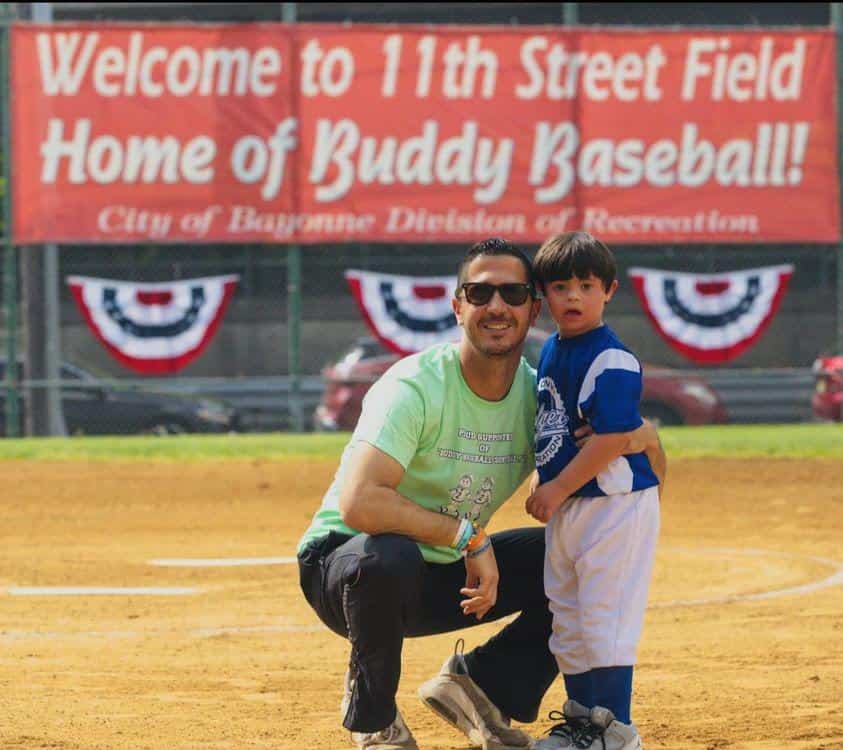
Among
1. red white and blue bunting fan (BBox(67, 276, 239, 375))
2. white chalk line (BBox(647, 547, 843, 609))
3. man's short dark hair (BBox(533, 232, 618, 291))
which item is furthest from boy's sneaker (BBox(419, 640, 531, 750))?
red white and blue bunting fan (BBox(67, 276, 239, 375))

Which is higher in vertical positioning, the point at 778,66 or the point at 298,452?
the point at 778,66

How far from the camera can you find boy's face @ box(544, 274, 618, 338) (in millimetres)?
5121

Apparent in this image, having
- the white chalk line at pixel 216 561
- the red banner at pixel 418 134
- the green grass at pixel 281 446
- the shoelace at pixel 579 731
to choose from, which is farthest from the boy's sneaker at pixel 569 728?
the red banner at pixel 418 134

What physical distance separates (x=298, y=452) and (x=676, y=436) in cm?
337

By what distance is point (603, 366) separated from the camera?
505cm

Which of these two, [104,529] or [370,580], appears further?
[104,529]

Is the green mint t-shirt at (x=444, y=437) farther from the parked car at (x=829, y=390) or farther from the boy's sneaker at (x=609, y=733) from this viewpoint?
the parked car at (x=829, y=390)

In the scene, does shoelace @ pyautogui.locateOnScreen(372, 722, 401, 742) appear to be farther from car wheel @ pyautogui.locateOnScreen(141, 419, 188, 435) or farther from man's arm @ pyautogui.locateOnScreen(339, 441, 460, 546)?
car wheel @ pyautogui.locateOnScreen(141, 419, 188, 435)

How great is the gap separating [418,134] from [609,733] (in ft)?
38.2

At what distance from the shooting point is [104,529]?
11.2 m

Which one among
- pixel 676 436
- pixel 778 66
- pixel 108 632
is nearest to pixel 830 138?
pixel 778 66

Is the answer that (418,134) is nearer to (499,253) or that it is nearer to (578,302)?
(499,253)

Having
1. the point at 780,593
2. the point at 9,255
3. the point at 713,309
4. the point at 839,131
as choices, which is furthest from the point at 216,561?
the point at 839,131

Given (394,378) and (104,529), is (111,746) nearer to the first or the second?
(394,378)
